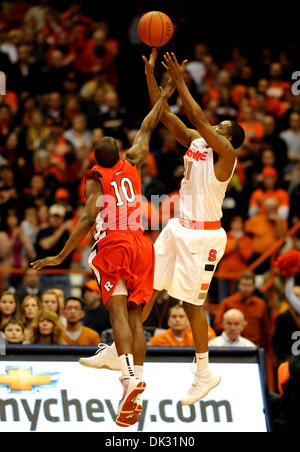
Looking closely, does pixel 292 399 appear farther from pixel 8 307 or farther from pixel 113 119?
pixel 113 119

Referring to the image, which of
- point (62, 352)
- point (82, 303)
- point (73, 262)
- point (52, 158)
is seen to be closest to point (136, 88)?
point (52, 158)

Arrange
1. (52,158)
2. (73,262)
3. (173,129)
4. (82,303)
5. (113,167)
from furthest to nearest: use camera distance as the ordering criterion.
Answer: (52,158) → (73,262) → (82,303) → (173,129) → (113,167)

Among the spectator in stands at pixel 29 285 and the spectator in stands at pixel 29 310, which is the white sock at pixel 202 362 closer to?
the spectator in stands at pixel 29 310

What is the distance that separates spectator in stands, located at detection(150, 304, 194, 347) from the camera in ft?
31.8

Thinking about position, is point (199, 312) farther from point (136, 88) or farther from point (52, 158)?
point (136, 88)

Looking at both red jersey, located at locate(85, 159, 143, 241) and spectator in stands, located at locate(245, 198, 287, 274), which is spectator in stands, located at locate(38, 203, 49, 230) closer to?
spectator in stands, located at locate(245, 198, 287, 274)

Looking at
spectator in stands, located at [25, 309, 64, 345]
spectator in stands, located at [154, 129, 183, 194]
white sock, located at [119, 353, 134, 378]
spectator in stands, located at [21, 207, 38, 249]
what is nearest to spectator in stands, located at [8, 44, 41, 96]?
spectator in stands, located at [154, 129, 183, 194]

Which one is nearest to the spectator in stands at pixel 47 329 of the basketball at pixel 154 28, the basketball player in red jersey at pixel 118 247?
the basketball player in red jersey at pixel 118 247

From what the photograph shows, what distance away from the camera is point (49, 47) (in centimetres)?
1612

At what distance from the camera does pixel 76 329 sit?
10.1 meters

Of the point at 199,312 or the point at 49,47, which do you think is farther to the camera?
the point at 49,47

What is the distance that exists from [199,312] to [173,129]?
1.59 m

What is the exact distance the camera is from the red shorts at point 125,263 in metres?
7.20

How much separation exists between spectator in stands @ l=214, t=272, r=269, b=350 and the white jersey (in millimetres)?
3372
